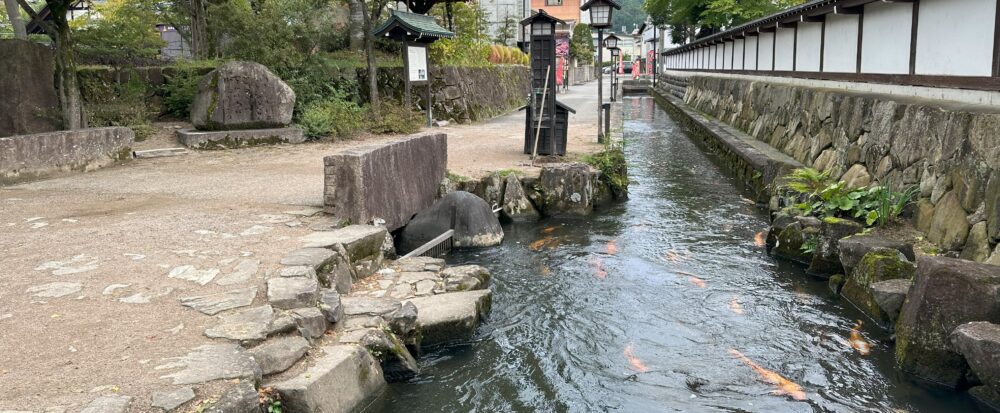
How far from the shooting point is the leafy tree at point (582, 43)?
214 ft

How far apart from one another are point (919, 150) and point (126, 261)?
335 inches

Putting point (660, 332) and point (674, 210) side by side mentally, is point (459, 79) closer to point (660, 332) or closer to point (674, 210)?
point (674, 210)

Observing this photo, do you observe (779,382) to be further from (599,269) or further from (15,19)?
(15,19)

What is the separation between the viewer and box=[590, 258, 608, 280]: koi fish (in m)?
8.69

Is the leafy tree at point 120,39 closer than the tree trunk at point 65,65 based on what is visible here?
No

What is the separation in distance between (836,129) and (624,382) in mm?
7928

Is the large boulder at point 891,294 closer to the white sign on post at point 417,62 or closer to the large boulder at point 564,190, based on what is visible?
the large boulder at point 564,190

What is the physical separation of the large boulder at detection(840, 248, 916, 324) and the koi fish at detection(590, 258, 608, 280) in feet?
8.73

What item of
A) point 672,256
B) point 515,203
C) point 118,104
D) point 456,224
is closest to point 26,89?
point 118,104

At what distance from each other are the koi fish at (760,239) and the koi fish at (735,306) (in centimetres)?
255

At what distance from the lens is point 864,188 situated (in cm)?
953

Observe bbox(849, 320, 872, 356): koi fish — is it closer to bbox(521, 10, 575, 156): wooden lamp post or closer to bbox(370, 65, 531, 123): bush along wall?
bbox(521, 10, 575, 156): wooden lamp post

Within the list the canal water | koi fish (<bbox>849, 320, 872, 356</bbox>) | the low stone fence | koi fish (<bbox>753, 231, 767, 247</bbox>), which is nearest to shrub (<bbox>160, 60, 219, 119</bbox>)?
the low stone fence

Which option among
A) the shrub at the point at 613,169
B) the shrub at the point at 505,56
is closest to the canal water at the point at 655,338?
the shrub at the point at 613,169
